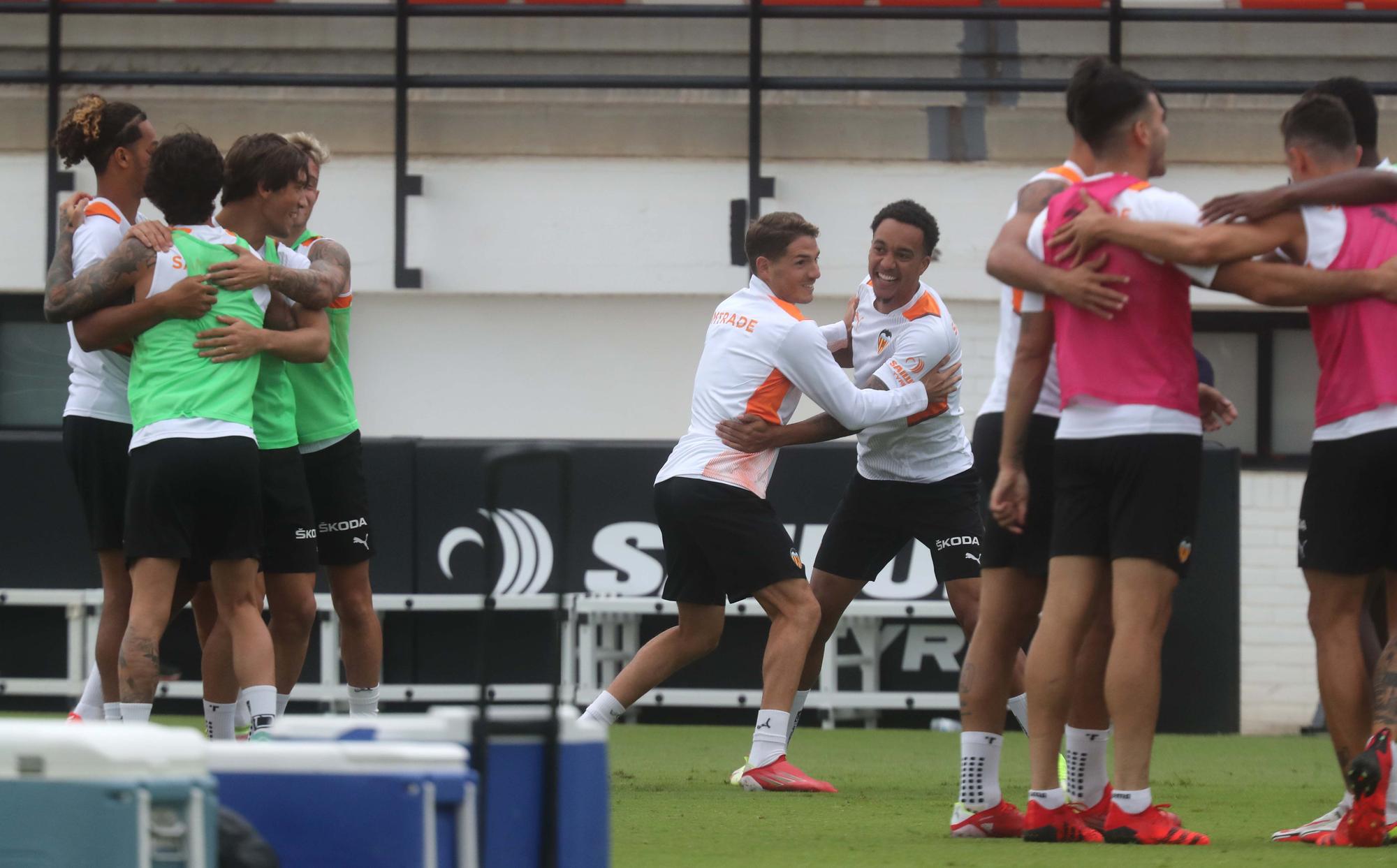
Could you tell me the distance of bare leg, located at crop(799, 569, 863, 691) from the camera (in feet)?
20.6

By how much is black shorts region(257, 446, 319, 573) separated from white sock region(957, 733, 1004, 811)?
2247 mm

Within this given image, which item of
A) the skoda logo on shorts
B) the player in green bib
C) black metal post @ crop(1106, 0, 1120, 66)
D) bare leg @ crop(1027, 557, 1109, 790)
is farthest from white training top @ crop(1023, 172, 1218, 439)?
black metal post @ crop(1106, 0, 1120, 66)

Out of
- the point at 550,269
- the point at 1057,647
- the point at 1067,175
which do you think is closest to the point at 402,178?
the point at 550,269

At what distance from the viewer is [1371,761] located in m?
4.32

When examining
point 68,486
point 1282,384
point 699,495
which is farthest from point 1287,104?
point 68,486

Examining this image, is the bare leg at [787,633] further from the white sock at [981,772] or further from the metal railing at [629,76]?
the metal railing at [629,76]

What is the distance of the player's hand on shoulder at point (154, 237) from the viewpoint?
525 cm

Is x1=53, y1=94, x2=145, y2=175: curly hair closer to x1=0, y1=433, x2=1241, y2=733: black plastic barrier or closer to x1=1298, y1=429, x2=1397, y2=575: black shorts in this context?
x1=1298, y1=429, x2=1397, y2=575: black shorts

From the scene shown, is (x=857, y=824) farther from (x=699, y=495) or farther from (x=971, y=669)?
(x=699, y=495)

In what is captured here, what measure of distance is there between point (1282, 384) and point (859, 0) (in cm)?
373

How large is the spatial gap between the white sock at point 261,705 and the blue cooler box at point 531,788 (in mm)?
2275

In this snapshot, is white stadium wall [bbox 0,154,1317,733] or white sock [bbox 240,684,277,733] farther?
white stadium wall [bbox 0,154,1317,733]

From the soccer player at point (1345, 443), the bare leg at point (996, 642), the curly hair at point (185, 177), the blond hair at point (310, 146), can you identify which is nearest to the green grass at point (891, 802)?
the bare leg at point (996, 642)

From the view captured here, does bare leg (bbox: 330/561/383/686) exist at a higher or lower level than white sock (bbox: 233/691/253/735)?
higher
